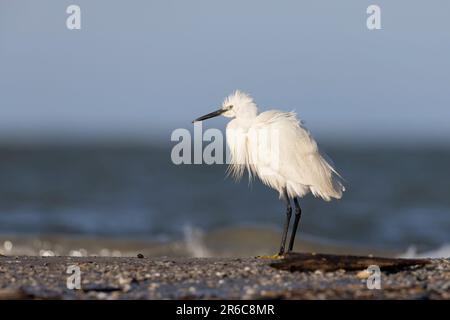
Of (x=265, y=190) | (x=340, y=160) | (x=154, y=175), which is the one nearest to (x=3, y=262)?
(x=265, y=190)

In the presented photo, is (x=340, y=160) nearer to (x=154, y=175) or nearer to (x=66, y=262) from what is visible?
(x=154, y=175)

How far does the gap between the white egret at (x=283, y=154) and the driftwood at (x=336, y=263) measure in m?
2.07

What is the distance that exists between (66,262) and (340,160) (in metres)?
42.3

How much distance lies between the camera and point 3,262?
1077cm

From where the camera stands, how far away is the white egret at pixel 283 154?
11922 millimetres

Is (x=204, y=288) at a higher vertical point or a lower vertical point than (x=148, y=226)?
higher

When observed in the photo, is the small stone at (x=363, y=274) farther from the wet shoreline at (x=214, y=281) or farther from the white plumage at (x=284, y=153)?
the white plumage at (x=284, y=153)

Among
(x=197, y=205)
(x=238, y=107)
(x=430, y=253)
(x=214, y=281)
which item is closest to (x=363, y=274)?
(x=214, y=281)

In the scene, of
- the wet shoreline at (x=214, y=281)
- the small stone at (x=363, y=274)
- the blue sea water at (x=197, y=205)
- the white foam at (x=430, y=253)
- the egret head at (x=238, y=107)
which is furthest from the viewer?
the blue sea water at (x=197, y=205)

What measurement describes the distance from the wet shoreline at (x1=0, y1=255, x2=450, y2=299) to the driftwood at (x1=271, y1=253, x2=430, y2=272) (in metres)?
0.02

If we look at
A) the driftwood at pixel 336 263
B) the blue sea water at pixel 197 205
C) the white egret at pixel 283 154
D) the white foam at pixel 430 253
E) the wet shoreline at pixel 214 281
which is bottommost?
the blue sea water at pixel 197 205

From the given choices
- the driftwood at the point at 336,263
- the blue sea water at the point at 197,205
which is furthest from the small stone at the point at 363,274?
the blue sea water at the point at 197,205

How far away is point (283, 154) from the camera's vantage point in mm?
11922
